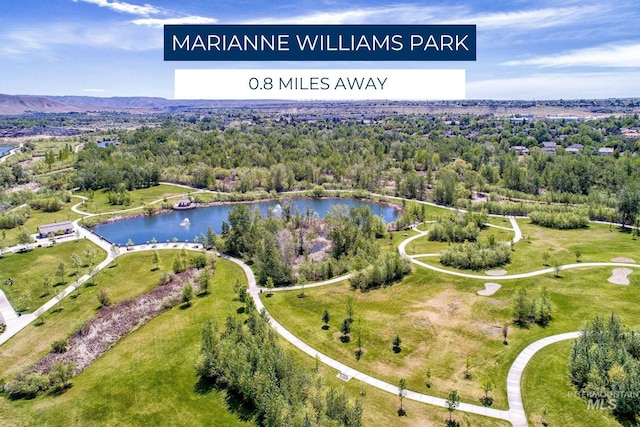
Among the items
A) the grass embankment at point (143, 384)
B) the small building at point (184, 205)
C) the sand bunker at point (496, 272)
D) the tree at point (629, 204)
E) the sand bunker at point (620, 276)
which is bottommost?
the grass embankment at point (143, 384)

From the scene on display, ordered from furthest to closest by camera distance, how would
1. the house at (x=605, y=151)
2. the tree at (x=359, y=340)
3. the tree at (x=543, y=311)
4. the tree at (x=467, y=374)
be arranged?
1. the house at (x=605, y=151)
2. the tree at (x=543, y=311)
3. the tree at (x=359, y=340)
4. the tree at (x=467, y=374)

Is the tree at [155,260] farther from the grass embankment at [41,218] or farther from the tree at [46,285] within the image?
the grass embankment at [41,218]

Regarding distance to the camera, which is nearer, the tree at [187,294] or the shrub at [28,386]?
the shrub at [28,386]

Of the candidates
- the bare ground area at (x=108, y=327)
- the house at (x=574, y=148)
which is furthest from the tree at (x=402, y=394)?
the house at (x=574, y=148)

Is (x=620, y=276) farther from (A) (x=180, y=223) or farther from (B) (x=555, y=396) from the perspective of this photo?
(A) (x=180, y=223)

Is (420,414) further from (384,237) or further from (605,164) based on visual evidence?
(605,164)

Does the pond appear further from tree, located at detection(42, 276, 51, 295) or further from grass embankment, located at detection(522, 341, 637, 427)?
grass embankment, located at detection(522, 341, 637, 427)

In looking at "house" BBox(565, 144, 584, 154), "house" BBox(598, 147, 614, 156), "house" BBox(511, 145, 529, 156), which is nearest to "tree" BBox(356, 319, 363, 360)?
"house" BBox(511, 145, 529, 156)

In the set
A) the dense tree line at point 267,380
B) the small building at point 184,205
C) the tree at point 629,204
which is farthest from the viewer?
the small building at point 184,205
